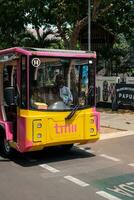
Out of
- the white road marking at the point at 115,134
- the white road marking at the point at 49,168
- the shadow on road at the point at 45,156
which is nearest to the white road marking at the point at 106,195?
the white road marking at the point at 49,168

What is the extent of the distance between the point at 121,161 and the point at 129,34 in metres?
18.6

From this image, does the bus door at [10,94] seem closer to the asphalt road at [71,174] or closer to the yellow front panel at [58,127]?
the yellow front panel at [58,127]

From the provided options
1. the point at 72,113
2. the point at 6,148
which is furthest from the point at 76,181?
the point at 6,148

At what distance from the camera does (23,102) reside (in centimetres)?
952

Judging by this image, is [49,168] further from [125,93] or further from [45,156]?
[125,93]

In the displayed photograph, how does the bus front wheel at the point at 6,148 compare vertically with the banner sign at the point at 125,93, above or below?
below

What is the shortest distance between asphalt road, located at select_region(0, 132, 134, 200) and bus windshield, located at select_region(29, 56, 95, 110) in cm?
122

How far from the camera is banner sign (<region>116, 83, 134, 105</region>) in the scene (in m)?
20.3

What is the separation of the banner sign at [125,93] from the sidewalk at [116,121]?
0.56 meters

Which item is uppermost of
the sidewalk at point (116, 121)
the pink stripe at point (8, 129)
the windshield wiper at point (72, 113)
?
the windshield wiper at point (72, 113)

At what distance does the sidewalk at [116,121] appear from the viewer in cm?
1506

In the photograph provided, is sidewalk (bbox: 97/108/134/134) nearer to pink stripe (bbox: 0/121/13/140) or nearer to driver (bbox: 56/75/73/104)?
driver (bbox: 56/75/73/104)

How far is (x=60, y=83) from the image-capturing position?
10055mm

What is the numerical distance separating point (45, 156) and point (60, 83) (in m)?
1.76
